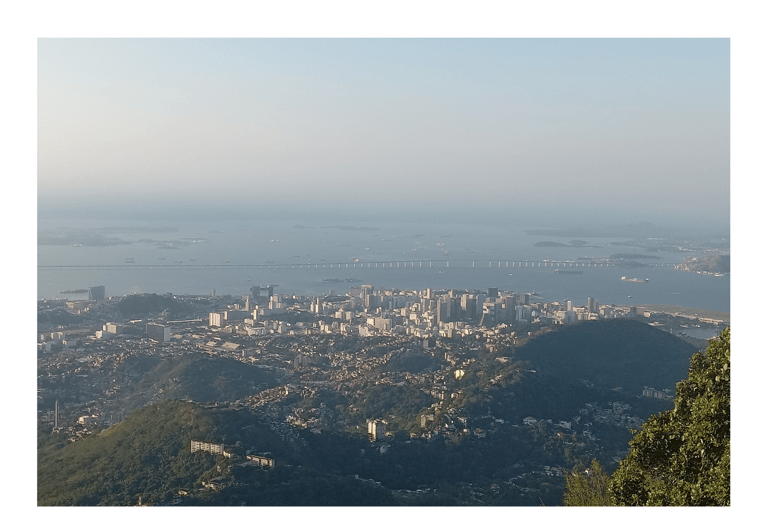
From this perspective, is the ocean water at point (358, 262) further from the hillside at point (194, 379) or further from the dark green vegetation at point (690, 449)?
the dark green vegetation at point (690, 449)

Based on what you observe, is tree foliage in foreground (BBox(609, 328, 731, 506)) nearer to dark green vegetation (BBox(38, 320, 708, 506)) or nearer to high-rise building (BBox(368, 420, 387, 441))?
dark green vegetation (BBox(38, 320, 708, 506))

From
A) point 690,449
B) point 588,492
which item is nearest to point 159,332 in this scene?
point 588,492

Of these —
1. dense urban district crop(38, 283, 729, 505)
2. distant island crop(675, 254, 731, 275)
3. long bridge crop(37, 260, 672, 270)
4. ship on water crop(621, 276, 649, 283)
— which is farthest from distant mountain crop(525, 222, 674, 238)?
dense urban district crop(38, 283, 729, 505)

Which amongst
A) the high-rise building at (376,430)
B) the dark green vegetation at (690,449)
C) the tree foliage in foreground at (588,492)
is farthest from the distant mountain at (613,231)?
the dark green vegetation at (690,449)

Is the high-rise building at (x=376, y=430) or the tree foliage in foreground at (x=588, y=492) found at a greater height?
the tree foliage in foreground at (x=588, y=492)

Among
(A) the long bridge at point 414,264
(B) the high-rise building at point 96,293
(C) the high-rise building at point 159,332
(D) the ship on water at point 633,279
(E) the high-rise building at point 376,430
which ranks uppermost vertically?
(A) the long bridge at point 414,264

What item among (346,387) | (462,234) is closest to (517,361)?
(346,387)

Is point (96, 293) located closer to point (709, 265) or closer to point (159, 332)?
point (159, 332)
